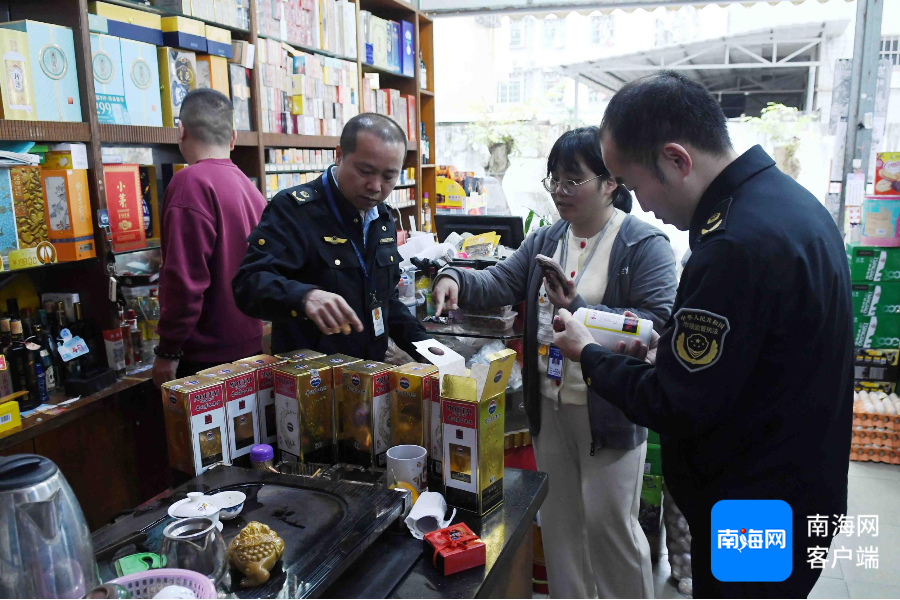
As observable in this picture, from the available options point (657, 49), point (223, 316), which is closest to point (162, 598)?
point (223, 316)

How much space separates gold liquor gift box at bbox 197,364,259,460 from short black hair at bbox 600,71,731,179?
1064mm

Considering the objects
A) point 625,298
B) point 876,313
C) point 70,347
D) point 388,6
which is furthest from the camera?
point 388,6

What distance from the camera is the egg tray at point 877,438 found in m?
4.24

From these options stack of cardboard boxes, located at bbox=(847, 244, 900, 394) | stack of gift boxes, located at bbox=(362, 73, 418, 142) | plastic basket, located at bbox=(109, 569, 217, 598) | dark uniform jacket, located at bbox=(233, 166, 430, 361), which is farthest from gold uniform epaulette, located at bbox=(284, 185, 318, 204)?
stack of cardboard boxes, located at bbox=(847, 244, 900, 394)

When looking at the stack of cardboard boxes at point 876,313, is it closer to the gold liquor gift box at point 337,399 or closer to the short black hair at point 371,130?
the short black hair at point 371,130

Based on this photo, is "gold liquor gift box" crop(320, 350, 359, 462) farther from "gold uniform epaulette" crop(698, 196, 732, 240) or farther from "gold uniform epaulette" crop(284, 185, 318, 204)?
"gold uniform epaulette" crop(698, 196, 732, 240)

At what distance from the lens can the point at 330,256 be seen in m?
2.22

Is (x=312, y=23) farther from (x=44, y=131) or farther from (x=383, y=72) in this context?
(x=44, y=131)

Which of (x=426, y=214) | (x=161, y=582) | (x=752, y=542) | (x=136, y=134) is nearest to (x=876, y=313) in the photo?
(x=426, y=214)

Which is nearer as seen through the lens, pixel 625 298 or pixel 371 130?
pixel 371 130

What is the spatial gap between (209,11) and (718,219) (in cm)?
283

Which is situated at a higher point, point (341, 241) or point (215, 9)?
point (215, 9)

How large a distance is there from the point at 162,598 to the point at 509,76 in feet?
19.7

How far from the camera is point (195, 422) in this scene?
1.48 m
